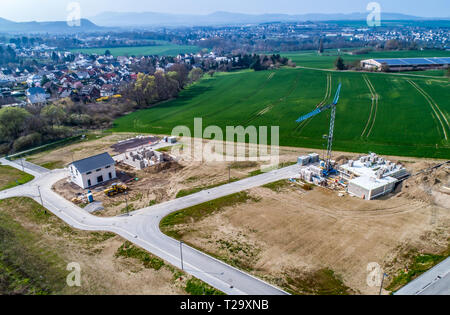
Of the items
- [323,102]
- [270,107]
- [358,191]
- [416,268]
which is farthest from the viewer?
[270,107]

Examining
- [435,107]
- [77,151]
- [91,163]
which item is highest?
[435,107]

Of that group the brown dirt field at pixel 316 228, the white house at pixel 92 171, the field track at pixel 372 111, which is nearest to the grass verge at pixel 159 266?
the brown dirt field at pixel 316 228

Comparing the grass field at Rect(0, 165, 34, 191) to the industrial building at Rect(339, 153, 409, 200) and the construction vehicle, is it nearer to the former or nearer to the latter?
the construction vehicle

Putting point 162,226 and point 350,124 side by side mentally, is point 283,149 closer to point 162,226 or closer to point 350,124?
point 350,124

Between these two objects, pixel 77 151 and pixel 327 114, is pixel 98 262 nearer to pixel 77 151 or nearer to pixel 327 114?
pixel 77 151

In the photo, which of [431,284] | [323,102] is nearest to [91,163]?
[431,284]

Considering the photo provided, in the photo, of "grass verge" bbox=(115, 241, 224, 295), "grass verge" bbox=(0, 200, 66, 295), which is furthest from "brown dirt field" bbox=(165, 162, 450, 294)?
"grass verge" bbox=(0, 200, 66, 295)

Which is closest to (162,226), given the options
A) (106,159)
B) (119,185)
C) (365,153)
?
(119,185)
